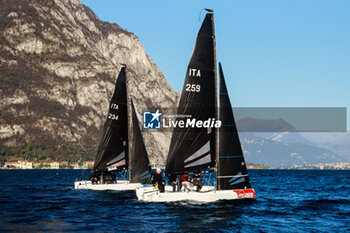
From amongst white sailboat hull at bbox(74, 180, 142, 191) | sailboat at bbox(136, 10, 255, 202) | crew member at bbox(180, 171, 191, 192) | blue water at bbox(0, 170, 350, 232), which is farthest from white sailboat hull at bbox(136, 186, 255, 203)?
white sailboat hull at bbox(74, 180, 142, 191)

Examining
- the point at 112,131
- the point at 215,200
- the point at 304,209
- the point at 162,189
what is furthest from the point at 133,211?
the point at 112,131

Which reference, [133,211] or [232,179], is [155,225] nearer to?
[133,211]

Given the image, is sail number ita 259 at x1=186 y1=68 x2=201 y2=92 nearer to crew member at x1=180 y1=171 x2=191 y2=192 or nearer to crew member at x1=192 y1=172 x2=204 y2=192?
crew member at x1=180 y1=171 x2=191 y2=192

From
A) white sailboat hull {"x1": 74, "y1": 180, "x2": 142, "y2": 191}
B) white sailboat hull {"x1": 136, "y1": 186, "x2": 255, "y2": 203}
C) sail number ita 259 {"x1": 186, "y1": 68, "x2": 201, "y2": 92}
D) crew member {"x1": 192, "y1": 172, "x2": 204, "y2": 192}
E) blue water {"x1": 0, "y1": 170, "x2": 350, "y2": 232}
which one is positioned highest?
sail number ita 259 {"x1": 186, "y1": 68, "x2": 201, "y2": 92}

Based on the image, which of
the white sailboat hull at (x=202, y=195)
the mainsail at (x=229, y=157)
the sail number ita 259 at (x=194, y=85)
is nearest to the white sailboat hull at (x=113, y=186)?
the white sailboat hull at (x=202, y=195)

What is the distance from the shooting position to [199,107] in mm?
35906

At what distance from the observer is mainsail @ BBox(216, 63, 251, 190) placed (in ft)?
114

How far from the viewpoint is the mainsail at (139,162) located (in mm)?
51281

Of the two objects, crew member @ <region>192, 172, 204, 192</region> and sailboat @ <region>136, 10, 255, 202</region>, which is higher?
sailboat @ <region>136, 10, 255, 202</region>

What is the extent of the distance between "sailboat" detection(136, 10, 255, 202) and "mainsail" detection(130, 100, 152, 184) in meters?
14.8

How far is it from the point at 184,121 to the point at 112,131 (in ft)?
68.3

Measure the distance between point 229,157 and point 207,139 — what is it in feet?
7.27

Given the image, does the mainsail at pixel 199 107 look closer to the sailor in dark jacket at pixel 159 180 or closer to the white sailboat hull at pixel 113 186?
the sailor in dark jacket at pixel 159 180

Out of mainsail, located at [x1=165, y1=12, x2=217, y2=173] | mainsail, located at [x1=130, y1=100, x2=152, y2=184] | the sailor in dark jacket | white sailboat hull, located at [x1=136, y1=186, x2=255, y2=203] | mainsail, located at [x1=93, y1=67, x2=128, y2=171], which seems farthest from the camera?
mainsail, located at [x1=93, y1=67, x2=128, y2=171]
